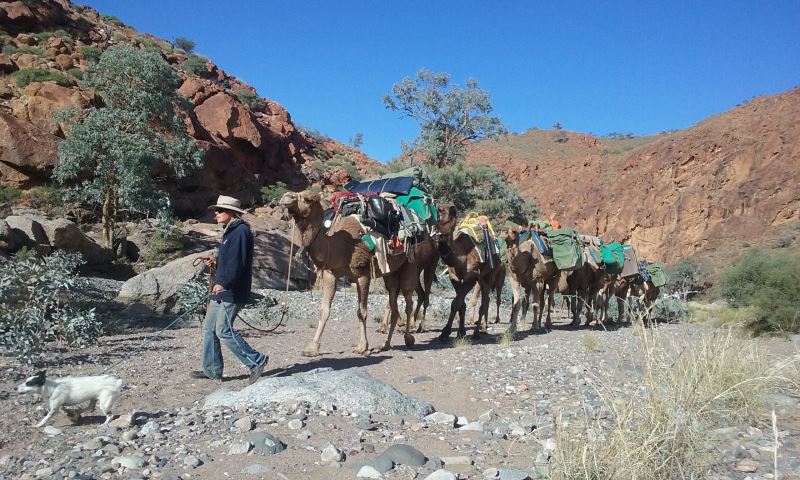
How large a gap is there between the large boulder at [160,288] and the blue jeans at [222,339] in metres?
6.01

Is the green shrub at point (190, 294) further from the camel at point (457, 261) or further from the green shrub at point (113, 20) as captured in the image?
the green shrub at point (113, 20)

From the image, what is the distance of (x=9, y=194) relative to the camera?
2402 cm

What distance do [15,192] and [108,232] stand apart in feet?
18.4

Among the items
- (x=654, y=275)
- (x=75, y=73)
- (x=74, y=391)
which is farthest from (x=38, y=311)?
(x=75, y=73)

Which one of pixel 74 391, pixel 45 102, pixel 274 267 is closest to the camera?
pixel 74 391

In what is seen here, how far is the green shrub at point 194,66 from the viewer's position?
49.7 metres

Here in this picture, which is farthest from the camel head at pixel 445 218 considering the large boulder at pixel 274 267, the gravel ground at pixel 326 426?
the large boulder at pixel 274 267

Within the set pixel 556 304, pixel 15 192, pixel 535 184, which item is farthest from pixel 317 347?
pixel 535 184

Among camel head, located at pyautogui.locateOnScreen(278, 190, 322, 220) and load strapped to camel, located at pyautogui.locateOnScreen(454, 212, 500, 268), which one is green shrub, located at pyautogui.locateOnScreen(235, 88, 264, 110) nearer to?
load strapped to camel, located at pyautogui.locateOnScreen(454, 212, 500, 268)

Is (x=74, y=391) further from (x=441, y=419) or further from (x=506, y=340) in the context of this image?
(x=506, y=340)

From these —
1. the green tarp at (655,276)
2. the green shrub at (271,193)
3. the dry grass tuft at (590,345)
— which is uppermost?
the green shrub at (271,193)

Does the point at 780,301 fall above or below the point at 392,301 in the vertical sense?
above

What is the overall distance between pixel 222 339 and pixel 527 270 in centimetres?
830

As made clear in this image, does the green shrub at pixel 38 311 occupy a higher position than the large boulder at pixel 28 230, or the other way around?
the large boulder at pixel 28 230
